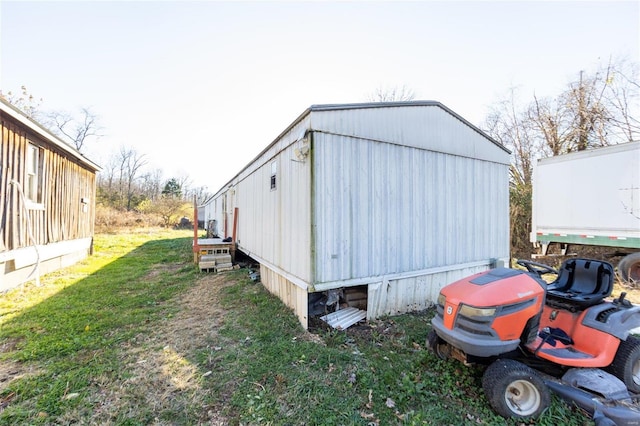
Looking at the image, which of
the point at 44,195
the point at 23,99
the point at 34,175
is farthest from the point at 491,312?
the point at 23,99

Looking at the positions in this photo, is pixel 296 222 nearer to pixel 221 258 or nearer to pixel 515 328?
pixel 515 328

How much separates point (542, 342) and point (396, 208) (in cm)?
243

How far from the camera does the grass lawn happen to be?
7.34 feet

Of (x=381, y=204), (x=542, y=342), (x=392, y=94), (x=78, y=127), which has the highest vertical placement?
(x=78, y=127)

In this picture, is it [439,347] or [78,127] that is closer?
[439,347]

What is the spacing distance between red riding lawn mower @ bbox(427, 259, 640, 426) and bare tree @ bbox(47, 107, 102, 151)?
3523 cm

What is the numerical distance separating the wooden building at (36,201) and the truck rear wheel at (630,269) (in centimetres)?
1335

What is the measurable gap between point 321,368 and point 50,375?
2.75 m

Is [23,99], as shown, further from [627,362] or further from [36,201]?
[627,362]

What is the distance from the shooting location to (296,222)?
4109mm

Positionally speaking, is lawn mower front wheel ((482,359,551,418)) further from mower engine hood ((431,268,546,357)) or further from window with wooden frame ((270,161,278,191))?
window with wooden frame ((270,161,278,191))

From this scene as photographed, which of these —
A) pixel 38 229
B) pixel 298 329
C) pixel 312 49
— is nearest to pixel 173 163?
pixel 38 229

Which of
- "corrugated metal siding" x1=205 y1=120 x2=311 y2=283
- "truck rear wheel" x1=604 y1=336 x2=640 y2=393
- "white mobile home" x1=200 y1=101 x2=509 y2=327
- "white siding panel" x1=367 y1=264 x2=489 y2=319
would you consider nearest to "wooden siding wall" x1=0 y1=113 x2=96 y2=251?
"corrugated metal siding" x1=205 y1=120 x2=311 y2=283

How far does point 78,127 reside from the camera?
2744 cm
